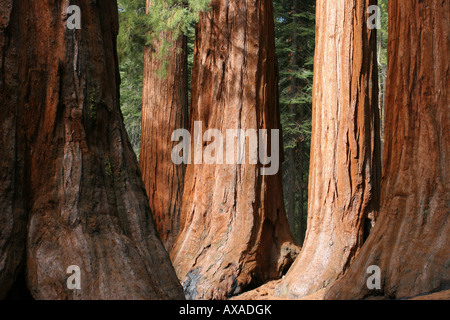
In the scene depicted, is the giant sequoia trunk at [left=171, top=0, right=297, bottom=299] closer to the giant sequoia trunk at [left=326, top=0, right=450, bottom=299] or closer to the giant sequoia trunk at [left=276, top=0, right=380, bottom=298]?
the giant sequoia trunk at [left=276, top=0, right=380, bottom=298]

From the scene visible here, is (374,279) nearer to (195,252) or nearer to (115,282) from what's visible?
(115,282)

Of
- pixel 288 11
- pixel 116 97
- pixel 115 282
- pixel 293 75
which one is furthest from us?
pixel 288 11

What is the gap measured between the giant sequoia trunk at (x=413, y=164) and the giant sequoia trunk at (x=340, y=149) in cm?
238

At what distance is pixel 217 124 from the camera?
8438 mm

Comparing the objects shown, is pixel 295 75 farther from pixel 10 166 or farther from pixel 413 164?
pixel 10 166

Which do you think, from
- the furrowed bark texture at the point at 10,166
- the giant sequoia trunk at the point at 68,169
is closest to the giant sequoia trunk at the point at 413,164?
the giant sequoia trunk at the point at 68,169

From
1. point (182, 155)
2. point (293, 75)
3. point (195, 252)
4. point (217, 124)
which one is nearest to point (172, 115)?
point (182, 155)

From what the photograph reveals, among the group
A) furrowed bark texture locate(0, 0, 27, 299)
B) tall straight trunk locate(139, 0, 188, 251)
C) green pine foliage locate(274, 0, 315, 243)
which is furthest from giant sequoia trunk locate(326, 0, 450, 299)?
green pine foliage locate(274, 0, 315, 243)

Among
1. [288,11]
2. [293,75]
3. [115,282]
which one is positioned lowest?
[115,282]

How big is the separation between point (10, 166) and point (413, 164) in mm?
3676

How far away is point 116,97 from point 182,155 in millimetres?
7320

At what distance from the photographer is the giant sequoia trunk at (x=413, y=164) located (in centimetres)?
464

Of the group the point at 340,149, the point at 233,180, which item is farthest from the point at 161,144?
the point at 340,149

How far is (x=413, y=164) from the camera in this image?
509cm
